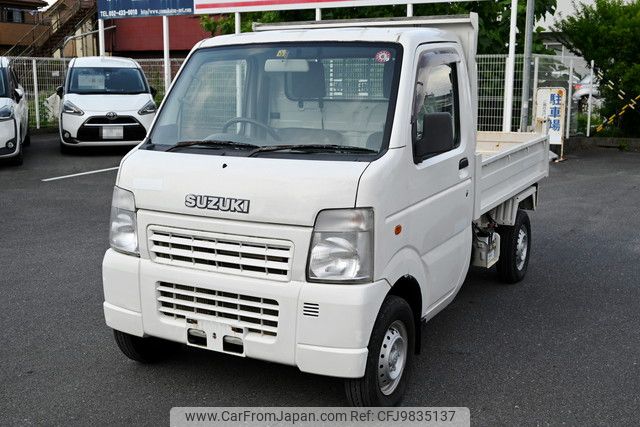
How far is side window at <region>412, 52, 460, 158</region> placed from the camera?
14.2 feet

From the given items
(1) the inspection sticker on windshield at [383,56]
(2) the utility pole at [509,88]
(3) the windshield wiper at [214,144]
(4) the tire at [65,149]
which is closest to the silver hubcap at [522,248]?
(1) the inspection sticker on windshield at [383,56]

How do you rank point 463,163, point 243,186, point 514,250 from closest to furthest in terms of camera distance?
point 243,186, point 463,163, point 514,250

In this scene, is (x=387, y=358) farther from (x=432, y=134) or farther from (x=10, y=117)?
(x=10, y=117)

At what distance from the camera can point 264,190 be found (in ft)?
12.5

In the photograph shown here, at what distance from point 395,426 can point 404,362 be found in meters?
0.41

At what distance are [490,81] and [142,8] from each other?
9012 millimetres

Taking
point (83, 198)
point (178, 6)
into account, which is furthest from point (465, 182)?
point (178, 6)

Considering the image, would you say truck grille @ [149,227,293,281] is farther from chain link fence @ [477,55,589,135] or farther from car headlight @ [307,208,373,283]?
chain link fence @ [477,55,589,135]

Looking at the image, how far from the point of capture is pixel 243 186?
384 cm

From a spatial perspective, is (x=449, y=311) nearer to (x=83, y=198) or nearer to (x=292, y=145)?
(x=292, y=145)

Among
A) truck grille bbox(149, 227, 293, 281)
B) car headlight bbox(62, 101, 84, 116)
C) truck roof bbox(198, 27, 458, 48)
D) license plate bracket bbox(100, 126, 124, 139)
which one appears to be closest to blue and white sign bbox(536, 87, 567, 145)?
license plate bracket bbox(100, 126, 124, 139)

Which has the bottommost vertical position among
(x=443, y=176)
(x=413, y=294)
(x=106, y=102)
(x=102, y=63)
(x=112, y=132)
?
(x=413, y=294)

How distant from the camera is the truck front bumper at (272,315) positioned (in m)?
3.70

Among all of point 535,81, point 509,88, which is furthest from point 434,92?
point 535,81
